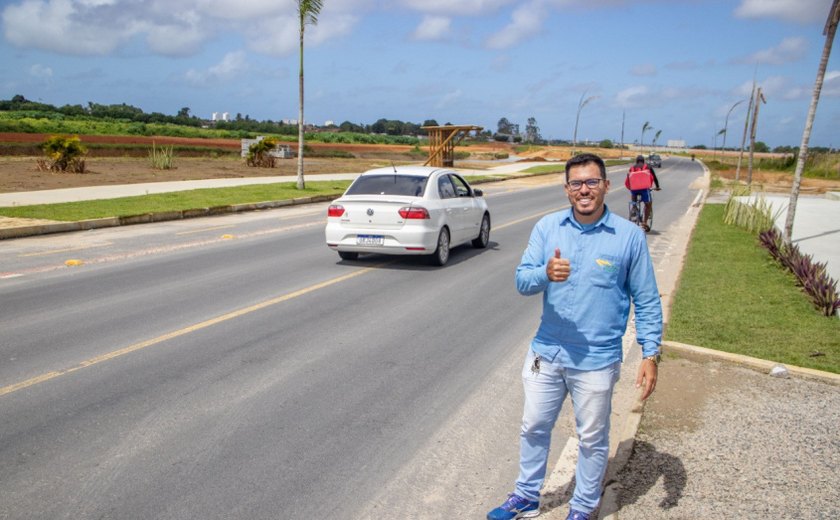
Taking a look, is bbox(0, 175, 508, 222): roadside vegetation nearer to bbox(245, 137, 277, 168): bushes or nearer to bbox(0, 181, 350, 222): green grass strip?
bbox(0, 181, 350, 222): green grass strip

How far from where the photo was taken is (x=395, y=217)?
35.4 ft

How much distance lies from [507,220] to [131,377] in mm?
14039

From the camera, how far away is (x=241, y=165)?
39.2 m

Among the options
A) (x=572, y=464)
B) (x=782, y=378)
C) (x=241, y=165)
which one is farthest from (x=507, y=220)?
(x=241, y=165)

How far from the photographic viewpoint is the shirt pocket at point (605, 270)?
328 centimetres

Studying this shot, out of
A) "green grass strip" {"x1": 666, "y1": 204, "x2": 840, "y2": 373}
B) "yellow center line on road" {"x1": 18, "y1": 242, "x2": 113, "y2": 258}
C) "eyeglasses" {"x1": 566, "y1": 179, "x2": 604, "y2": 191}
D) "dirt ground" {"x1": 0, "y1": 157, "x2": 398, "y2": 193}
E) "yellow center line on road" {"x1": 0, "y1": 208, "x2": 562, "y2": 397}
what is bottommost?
"dirt ground" {"x1": 0, "y1": 157, "x2": 398, "y2": 193}

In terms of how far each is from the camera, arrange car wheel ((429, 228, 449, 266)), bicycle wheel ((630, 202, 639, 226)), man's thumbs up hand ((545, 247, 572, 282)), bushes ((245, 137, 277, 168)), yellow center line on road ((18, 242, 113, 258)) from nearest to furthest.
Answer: man's thumbs up hand ((545, 247, 572, 282)) → car wheel ((429, 228, 449, 266)) → yellow center line on road ((18, 242, 113, 258)) → bicycle wheel ((630, 202, 639, 226)) → bushes ((245, 137, 277, 168))

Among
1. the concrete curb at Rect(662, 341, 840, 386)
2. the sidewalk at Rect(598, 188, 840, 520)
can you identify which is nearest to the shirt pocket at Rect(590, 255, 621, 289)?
the sidewalk at Rect(598, 188, 840, 520)

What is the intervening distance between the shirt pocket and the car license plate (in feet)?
25.1

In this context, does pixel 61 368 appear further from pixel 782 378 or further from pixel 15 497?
pixel 782 378

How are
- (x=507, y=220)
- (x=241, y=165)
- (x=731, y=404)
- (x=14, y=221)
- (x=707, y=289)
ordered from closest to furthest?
(x=731, y=404)
(x=707, y=289)
(x=14, y=221)
(x=507, y=220)
(x=241, y=165)

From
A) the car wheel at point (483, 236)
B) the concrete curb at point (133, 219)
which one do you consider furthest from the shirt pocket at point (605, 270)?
the concrete curb at point (133, 219)

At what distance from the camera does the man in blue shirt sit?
10.8 ft

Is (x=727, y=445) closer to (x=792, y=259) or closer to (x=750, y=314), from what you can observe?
(x=750, y=314)
